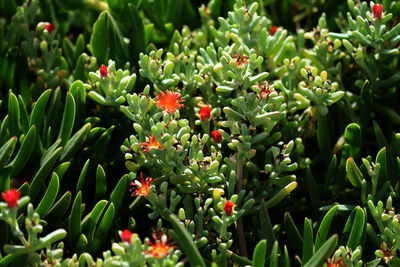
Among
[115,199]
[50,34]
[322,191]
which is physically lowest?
[322,191]

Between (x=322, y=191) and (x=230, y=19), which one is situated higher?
(x=230, y=19)

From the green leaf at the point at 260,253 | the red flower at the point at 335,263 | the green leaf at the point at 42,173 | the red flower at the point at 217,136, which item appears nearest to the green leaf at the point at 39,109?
the green leaf at the point at 42,173

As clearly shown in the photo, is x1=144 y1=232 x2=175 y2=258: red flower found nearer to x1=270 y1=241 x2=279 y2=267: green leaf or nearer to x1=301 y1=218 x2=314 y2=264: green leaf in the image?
x1=270 y1=241 x2=279 y2=267: green leaf

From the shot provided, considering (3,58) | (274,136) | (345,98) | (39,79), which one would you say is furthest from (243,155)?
(3,58)

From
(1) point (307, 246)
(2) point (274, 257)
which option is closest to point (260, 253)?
(2) point (274, 257)

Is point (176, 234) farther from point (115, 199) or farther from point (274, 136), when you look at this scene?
point (274, 136)

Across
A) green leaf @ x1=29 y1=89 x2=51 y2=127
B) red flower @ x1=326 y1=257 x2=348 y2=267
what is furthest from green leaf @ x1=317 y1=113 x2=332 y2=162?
green leaf @ x1=29 y1=89 x2=51 y2=127
